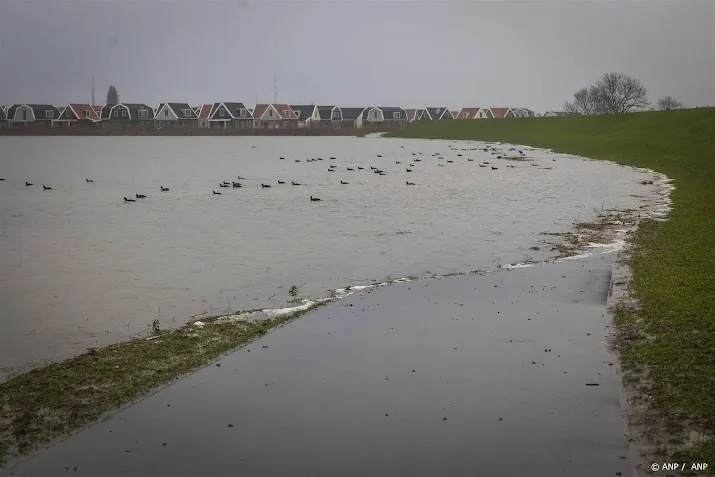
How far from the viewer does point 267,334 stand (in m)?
14.8

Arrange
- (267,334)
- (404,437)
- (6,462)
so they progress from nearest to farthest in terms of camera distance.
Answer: (6,462) < (404,437) < (267,334)

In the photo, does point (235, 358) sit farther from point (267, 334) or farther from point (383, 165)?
point (383, 165)

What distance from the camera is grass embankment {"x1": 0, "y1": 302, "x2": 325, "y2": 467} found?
10297 millimetres

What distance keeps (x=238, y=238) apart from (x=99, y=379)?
724 inches

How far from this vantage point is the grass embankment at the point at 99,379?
10297 mm

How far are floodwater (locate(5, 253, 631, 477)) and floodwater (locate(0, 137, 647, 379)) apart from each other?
405 centimetres

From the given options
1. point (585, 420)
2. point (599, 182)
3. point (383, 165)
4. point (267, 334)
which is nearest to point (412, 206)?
point (599, 182)

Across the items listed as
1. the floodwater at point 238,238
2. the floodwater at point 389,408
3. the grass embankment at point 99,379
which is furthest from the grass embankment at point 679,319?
the grass embankment at point 99,379

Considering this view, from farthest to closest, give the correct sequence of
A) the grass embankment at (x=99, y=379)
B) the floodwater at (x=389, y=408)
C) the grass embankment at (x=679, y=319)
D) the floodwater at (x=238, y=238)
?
the floodwater at (x=238, y=238) < the grass embankment at (x=99, y=379) < the grass embankment at (x=679, y=319) < the floodwater at (x=389, y=408)

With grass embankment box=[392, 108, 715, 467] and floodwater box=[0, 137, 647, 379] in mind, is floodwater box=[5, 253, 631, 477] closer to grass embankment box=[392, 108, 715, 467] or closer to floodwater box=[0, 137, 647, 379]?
grass embankment box=[392, 108, 715, 467]

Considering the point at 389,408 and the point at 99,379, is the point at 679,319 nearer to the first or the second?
the point at 389,408

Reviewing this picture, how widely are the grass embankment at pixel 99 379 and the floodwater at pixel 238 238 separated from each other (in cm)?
147

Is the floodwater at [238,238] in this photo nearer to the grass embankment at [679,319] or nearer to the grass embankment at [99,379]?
the grass embankment at [99,379]

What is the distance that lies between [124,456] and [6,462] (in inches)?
51.9
